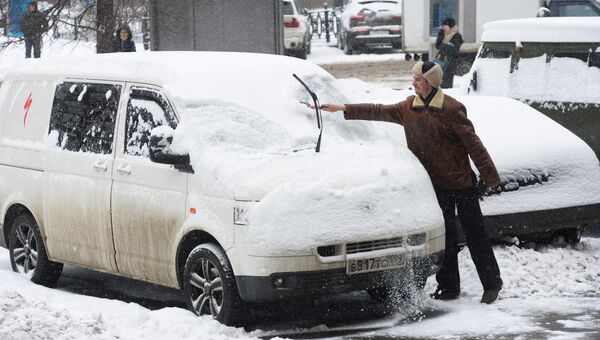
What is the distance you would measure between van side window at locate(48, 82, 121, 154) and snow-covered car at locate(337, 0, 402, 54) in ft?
83.1

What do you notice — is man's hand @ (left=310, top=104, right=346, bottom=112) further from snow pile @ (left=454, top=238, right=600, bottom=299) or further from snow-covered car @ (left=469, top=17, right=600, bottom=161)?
snow-covered car @ (left=469, top=17, right=600, bottom=161)

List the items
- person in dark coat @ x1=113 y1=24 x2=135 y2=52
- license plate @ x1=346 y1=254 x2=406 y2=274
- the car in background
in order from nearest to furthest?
license plate @ x1=346 y1=254 x2=406 y2=274 < person in dark coat @ x1=113 y1=24 x2=135 y2=52 < the car in background

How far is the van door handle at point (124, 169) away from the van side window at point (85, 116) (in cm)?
24

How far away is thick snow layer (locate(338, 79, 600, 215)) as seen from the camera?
9.34 m

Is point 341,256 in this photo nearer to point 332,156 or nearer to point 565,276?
point 332,156

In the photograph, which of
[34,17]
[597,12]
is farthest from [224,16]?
[597,12]

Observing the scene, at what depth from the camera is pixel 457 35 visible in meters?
22.2

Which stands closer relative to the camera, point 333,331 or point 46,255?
point 333,331

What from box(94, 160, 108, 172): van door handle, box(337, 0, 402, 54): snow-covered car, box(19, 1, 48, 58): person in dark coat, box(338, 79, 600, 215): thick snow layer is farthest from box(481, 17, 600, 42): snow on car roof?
box(337, 0, 402, 54): snow-covered car

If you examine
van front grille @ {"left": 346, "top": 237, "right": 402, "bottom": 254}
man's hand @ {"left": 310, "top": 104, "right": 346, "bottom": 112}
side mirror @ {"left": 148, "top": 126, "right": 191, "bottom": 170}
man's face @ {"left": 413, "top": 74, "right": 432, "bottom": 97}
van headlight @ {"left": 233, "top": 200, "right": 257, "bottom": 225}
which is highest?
man's face @ {"left": 413, "top": 74, "right": 432, "bottom": 97}

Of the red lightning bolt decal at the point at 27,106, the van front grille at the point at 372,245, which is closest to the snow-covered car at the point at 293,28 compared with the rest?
the red lightning bolt decal at the point at 27,106

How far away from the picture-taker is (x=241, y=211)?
7270mm

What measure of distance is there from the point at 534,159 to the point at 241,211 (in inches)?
125

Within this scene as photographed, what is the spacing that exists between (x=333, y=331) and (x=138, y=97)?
215 cm
